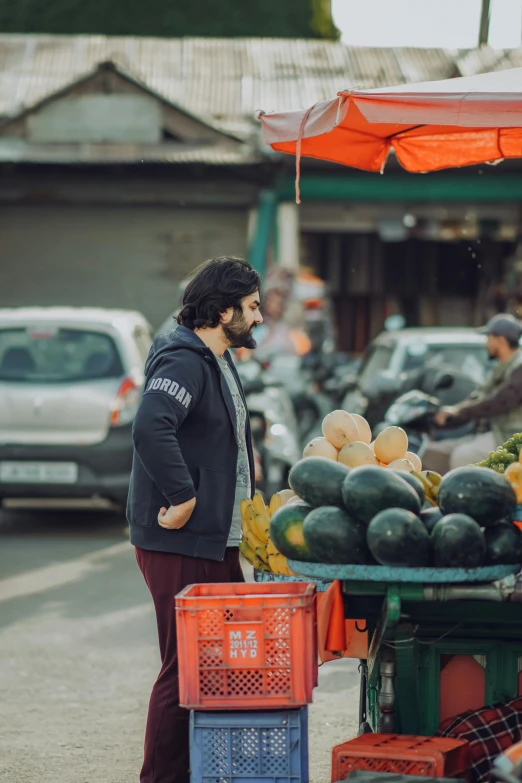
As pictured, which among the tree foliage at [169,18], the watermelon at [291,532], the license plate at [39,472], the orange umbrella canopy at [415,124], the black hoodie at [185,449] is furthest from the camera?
the tree foliage at [169,18]

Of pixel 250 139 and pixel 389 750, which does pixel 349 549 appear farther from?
pixel 250 139

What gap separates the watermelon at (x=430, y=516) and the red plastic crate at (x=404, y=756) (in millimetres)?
656

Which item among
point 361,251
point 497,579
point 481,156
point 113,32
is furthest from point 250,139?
point 113,32

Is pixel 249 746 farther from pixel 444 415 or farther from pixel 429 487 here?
pixel 444 415

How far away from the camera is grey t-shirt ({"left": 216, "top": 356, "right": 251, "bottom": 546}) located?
4215 millimetres

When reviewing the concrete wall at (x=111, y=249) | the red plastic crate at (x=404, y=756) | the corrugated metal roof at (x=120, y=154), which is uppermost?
the corrugated metal roof at (x=120, y=154)

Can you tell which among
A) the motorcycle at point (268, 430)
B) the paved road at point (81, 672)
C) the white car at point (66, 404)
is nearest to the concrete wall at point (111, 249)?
the motorcycle at point (268, 430)

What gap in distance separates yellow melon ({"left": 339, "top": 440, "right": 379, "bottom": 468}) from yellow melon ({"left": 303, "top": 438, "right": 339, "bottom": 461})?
0.08 metres

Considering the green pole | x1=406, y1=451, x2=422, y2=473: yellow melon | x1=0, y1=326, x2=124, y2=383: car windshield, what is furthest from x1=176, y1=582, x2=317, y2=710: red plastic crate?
the green pole

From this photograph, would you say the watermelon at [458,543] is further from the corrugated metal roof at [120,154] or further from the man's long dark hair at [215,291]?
the corrugated metal roof at [120,154]

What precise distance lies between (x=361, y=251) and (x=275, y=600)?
1859cm

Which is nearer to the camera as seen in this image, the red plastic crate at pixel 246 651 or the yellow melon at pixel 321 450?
the red plastic crate at pixel 246 651

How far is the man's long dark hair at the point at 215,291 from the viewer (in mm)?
4113

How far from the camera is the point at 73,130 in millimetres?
17672
